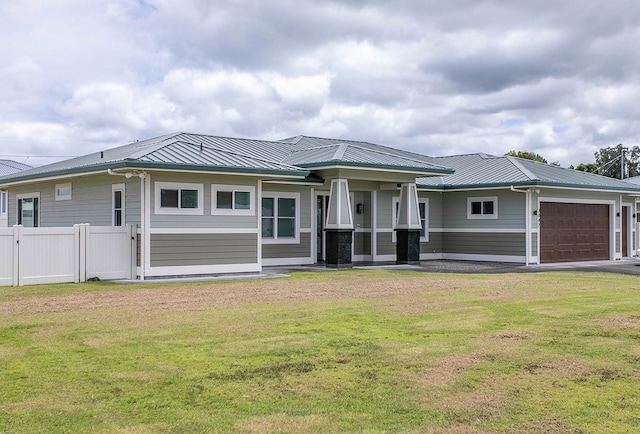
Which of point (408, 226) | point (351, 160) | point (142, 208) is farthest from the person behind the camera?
point (408, 226)

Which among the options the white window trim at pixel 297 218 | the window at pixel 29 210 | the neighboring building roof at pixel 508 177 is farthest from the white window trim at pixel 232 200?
the neighboring building roof at pixel 508 177

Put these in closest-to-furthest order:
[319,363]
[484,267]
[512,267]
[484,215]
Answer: [319,363] → [484,267] → [512,267] → [484,215]

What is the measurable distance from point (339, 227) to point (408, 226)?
118 inches

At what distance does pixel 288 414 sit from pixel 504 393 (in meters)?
2.01

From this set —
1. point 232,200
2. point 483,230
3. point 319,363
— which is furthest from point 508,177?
point 319,363

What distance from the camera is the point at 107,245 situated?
51.4 feet

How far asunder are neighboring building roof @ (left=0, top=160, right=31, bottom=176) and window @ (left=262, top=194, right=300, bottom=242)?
27.8 m

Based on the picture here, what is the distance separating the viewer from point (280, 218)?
20406 mm

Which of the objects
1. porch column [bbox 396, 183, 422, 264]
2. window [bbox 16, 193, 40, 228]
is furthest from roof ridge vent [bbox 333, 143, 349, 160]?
window [bbox 16, 193, 40, 228]

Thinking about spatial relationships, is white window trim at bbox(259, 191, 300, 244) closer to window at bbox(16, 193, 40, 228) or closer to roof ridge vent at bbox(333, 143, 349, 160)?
roof ridge vent at bbox(333, 143, 349, 160)

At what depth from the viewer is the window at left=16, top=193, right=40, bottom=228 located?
21688 mm

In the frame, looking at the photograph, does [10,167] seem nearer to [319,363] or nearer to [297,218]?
[297,218]

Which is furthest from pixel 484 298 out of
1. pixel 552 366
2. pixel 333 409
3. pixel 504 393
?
pixel 333 409

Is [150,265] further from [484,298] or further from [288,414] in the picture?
[288,414]
